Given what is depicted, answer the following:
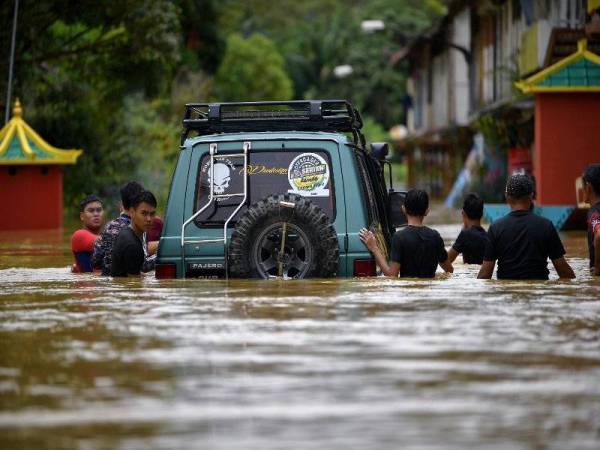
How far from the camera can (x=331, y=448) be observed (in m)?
5.74

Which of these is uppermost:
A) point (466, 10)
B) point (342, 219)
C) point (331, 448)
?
point (466, 10)

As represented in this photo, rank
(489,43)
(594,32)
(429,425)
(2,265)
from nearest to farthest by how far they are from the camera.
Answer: (429,425)
(2,265)
(594,32)
(489,43)

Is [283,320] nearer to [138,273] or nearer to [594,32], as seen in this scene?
[138,273]

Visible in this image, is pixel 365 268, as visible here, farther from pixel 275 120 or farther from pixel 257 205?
pixel 275 120

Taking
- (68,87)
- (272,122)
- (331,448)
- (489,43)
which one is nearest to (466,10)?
(489,43)

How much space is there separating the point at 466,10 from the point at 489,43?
4137 mm

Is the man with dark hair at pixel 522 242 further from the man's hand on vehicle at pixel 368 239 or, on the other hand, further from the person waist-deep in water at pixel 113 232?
the person waist-deep in water at pixel 113 232

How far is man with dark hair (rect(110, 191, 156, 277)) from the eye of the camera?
12438mm

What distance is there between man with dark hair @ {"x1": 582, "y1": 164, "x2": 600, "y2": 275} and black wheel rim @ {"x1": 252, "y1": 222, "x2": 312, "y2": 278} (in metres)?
2.12

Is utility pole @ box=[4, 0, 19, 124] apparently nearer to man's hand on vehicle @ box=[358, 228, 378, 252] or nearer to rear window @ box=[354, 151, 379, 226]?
rear window @ box=[354, 151, 379, 226]

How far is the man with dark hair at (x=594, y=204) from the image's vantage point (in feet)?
39.9

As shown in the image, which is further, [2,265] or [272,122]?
[2,265]

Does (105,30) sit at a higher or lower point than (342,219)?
higher

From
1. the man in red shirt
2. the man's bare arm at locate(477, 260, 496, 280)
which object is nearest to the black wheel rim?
the man's bare arm at locate(477, 260, 496, 280)
